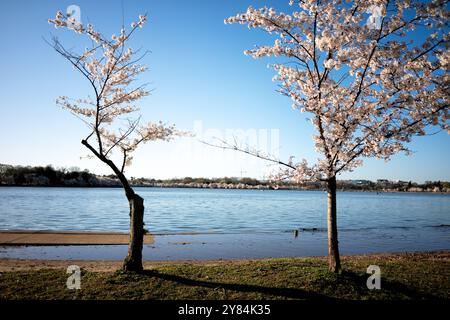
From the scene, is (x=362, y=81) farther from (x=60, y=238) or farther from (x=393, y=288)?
(x=60, y=238)

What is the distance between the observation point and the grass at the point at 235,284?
8.62 meters

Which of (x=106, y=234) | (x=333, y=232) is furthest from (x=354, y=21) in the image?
(x=106, y=234)

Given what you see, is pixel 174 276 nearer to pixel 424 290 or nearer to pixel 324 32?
pixel 424 290

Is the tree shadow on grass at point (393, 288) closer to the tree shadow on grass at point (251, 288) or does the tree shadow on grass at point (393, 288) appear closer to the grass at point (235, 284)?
the grass at point (235, 284)

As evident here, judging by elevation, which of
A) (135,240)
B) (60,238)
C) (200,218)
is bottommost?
(200,218)

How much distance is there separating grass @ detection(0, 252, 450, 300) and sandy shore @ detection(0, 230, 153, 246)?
542 inches

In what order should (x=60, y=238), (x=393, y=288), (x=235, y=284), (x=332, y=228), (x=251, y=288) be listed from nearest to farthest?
(x=251, y=288) → (x=393, y=288) → (x=235, y=284) → (x=332, y=228) → (x=60, y=238)

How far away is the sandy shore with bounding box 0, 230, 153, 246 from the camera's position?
23331 millimetres

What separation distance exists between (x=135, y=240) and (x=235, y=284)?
11.9 feet

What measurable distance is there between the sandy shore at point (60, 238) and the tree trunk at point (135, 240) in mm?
14084

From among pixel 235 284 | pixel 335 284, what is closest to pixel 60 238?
pixel 235 284

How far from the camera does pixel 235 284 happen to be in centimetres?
950

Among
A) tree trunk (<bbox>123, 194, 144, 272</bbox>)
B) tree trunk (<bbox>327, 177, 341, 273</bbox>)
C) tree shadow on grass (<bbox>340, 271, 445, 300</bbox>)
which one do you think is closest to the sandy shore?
tree trunk (<bbox>123, 194, 144, 272</bbox>)

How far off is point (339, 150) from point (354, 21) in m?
3.62
